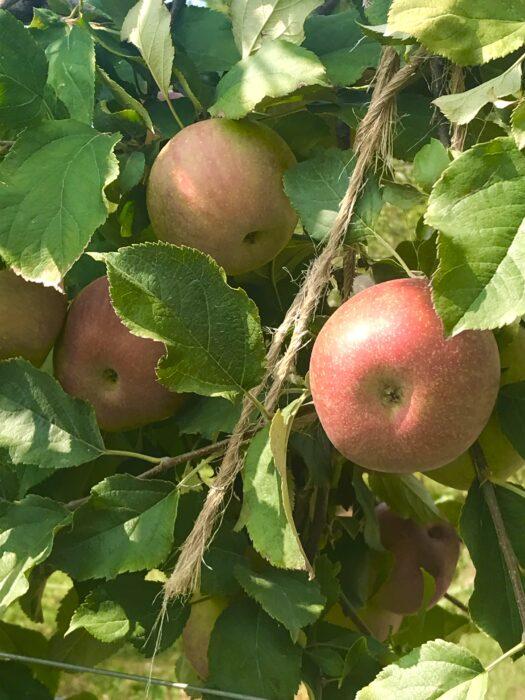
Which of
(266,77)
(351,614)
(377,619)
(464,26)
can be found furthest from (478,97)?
(377,619)

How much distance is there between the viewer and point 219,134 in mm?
694

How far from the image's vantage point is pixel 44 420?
0.68 m

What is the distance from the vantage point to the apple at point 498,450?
2.19 feet

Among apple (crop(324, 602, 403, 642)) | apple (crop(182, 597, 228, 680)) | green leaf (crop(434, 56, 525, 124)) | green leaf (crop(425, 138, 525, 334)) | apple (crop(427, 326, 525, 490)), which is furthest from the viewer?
apple (crop(324, 602, 403, 642))

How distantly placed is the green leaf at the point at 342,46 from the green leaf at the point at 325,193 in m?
0.09

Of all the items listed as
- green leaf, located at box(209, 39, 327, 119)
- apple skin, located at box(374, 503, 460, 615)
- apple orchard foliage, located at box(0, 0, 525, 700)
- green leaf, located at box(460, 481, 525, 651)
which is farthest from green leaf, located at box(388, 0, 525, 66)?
apple skin, located at box(374, 503, 460, 615)

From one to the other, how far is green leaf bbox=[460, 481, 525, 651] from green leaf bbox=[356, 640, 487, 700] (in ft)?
0.28

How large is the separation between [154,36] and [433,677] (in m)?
0.54

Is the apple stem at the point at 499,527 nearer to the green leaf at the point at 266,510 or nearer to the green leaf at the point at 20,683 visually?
the green leaf at the point at 266,510

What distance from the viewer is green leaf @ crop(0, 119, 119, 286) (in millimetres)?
636

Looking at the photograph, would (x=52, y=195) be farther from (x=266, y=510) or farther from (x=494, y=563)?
(x=494, y=563)

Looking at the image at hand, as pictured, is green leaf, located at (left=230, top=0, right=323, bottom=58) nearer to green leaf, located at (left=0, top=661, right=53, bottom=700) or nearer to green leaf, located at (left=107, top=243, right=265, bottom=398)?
green leaf, located at (left=107, top=243, right=265, bottom=398)

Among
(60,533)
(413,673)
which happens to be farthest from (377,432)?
(60,533)

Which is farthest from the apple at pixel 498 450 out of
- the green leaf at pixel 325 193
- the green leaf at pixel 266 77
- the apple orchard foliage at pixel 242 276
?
the green leaf at pixel 266 77
